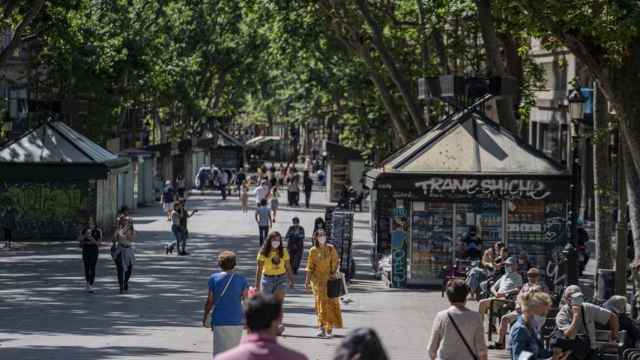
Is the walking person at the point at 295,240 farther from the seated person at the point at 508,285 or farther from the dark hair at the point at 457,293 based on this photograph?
the dark hair at the point at 457,293

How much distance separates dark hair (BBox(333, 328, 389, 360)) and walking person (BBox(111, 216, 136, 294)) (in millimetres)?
19921

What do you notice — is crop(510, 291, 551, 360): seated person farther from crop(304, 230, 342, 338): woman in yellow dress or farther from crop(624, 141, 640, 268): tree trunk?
crop(624, 141, 640, 268): tree trunk

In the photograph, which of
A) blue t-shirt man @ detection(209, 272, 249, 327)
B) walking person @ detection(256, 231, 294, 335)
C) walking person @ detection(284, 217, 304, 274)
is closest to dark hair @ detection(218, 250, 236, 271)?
blue t-shirt man @ detection(209, 272, 249, 327)

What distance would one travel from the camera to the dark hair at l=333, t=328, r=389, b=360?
26.1 ft

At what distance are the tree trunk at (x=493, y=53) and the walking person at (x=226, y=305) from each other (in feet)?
56.1

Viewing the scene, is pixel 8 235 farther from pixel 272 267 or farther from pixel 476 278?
pixel 272 267

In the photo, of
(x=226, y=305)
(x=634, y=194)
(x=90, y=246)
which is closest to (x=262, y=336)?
(x=226, y=305)

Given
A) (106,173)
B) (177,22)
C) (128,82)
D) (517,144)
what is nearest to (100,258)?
(106,173)

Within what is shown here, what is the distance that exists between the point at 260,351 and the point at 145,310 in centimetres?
1706

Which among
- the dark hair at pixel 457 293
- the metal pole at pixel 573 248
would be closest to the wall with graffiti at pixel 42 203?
the metal pole at pixel 573 248

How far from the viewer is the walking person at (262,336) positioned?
27.2 feet

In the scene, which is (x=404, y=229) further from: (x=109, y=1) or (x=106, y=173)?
(x=109, y=1)

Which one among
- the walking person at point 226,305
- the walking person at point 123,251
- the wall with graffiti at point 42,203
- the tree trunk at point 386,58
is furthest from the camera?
the wall with graffiti at point 42,203

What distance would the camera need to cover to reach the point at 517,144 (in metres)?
30.4
